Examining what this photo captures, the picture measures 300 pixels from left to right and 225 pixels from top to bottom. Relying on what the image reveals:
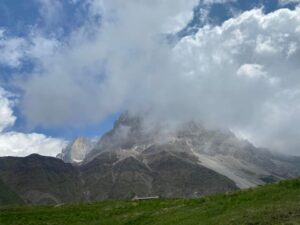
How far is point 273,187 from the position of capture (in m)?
52.5

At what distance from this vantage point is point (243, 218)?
40.0 metres

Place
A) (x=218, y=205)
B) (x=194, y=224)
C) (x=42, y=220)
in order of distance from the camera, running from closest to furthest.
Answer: (x=194, y=224) → (x=218, y=205) → (x=42, y=220)

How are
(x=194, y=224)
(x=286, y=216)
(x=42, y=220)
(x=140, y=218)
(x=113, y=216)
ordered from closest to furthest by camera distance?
Result: (x=286, y=216), (x=194, y=224), (x=140, y=218), (x=113, y=216), (x=42, y=220)

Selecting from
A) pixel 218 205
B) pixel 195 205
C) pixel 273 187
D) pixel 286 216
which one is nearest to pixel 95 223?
pixel 195 205

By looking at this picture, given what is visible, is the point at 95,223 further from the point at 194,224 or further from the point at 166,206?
the point at 194,224

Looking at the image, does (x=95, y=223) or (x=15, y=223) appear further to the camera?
(x=15, y=223)

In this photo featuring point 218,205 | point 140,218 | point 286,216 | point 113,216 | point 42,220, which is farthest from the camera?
point 42,220

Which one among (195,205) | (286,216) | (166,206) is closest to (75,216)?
(166,206)

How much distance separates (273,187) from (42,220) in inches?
1269

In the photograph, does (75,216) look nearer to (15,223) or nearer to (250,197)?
(15,223)

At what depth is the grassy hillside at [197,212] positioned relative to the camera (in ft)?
132

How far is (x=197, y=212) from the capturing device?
163 ft

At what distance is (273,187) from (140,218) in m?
15.8

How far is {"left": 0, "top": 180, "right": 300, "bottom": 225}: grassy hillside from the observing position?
40156 mm
